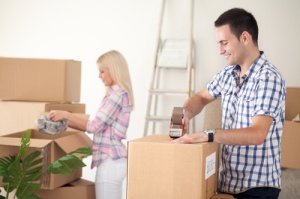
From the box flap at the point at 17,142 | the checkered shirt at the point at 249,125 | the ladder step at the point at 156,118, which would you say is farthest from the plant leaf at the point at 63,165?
the ladder step at the point at 156,118

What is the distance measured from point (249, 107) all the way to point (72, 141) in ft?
3.91

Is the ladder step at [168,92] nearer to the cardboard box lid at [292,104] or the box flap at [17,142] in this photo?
the cardboard box lid at [292,104]

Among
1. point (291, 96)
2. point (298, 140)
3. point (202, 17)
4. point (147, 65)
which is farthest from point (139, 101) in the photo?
point (298, 140)

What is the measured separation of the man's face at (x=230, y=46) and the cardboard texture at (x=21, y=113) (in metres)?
1.31

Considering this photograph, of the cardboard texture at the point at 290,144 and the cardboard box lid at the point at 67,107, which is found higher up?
the cardboard box lid at the point at 67,107

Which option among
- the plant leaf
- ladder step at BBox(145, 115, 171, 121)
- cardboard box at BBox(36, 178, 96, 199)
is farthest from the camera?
ladder step at BBox(145, 115, 171, 121)

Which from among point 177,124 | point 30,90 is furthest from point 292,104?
point 177,124

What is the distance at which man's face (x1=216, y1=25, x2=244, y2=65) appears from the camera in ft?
5.54

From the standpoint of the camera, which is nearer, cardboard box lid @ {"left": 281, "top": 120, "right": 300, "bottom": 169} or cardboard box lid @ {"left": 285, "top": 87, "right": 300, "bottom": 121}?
cardboard box lid @ {"left": 281, "top": 120, "right": 300, "bottom": 169}

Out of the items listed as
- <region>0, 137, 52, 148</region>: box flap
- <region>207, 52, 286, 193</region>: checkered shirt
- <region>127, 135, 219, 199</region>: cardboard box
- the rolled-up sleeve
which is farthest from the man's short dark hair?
the rolled-up sleeve

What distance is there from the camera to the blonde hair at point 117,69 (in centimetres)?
283

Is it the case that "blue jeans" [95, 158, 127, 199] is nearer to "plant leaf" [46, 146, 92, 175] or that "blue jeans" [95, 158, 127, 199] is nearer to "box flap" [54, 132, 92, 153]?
"box flap" [54, 132, 92, 153]

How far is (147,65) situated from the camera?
4.11 m

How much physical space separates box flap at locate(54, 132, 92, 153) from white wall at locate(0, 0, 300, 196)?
1.46 m
